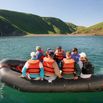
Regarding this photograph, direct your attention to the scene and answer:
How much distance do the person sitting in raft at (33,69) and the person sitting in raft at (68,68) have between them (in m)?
0.98

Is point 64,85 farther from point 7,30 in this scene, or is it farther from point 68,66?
point 7,30

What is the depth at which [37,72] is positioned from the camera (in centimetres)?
1000

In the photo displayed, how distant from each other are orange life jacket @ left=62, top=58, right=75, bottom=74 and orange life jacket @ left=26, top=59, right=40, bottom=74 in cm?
112

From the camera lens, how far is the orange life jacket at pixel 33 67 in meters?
9.79

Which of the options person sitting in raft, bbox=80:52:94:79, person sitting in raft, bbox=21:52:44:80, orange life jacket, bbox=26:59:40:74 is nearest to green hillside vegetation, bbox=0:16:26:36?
person sitting in raft, bbox=80:52:94:79

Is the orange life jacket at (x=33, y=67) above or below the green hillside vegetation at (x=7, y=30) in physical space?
above

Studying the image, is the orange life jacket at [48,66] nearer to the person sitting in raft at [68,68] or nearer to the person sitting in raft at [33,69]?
the person sitting in raft at [33,69]

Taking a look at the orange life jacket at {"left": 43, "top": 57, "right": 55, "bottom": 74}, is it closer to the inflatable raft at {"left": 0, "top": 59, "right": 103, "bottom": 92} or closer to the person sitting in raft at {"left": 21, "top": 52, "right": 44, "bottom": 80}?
the person sitting in raft at {"left": 21, "top": 52, "right": 44, "bottom": 80}

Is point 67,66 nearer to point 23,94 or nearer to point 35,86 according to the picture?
point 35,86

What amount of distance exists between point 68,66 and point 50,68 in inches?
31.3

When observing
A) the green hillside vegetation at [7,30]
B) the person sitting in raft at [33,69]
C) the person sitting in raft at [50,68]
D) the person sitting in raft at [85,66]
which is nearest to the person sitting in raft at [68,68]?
the person sitting in raft at [50,68]

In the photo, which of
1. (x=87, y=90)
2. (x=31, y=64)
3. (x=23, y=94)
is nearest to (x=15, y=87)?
(x=23, y=94)

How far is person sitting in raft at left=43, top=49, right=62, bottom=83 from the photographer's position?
9.75m

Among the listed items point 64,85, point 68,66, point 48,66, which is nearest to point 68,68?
point 68,66
